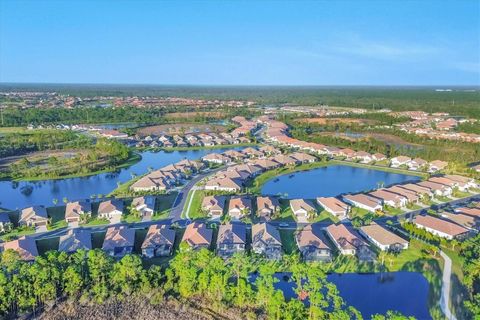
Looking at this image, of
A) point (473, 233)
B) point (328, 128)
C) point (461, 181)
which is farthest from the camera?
point (328, 128)

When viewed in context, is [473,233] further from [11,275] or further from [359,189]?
[11,275]

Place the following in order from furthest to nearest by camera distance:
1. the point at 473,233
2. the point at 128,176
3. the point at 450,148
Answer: the point at 450,148
the point at 128,176
the point at 473,233

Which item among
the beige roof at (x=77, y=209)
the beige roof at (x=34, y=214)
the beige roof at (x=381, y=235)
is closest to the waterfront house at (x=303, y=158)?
the beige roof at (x=381, y=235)

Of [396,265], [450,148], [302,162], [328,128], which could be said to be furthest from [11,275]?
[328,128]

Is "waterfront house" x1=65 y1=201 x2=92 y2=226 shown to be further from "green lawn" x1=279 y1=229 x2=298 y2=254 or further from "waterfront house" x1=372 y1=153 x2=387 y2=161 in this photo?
"waterfront house" x1=372 y1=153 x2=387 y2=161

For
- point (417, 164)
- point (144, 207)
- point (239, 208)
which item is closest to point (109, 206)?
point (144, 207)

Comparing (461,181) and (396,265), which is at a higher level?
Answer: (461,181)
